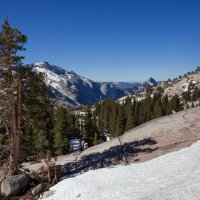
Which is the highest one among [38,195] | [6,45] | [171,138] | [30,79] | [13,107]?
[6,45]

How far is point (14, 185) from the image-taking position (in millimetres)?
22766

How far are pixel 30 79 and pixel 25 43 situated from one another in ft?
9.62

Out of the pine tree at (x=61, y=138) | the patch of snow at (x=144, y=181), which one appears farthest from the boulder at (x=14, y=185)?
the pine tree at (x=61, y=138)

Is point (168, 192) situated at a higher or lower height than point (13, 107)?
lower

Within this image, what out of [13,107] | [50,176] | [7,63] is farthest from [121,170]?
[7,63]

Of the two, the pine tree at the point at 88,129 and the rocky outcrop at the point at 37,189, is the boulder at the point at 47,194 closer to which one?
the rocky outcrop at the point at 37,189

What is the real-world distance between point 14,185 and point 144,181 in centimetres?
1001

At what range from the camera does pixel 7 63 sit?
918 inches

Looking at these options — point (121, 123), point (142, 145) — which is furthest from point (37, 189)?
point (121, 123)

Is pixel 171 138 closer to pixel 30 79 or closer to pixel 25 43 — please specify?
pixel 30 79

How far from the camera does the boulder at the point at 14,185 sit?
22.5m

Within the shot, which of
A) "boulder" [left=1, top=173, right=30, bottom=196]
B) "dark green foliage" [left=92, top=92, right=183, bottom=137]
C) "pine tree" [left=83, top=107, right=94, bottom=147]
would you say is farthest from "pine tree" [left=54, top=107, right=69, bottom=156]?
"boulder" [left=1, top=173, right=30, bottom=196]

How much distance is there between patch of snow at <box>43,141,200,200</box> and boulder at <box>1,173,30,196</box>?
2562 mm

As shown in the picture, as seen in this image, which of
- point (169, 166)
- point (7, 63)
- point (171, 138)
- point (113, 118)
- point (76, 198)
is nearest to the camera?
point (76, 198)
